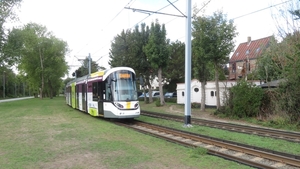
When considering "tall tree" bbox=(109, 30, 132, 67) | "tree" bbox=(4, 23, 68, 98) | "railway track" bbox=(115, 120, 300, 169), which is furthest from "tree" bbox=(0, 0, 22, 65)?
"railway track" bbox=(115, 120, 300, 169)

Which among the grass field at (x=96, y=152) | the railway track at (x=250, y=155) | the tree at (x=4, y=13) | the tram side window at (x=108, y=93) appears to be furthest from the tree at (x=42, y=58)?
the railway track at (x=250, y=155)

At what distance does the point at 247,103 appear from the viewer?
18.2 m

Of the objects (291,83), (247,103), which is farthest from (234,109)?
(291,83)

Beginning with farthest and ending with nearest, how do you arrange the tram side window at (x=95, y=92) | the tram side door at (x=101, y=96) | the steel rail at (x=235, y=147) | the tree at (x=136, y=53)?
the tree at (x=136, y=53), the tram side window at (x=95, y=92), the tram side door at (x=101, y=96), the steel rail at (x=235, y=147)

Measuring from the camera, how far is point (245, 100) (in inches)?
715

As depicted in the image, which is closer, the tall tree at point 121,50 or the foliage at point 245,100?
the foliage at point 245,100

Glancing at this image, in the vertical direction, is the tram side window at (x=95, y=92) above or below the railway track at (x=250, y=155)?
above

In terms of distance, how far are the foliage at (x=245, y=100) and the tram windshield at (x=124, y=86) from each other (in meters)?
7.80

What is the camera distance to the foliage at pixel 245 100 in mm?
17797

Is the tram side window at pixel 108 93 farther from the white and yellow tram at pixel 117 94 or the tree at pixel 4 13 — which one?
the tree at pixel 4 13

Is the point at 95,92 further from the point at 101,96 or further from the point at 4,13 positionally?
the point at 4,13

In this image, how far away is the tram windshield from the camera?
49.1ft

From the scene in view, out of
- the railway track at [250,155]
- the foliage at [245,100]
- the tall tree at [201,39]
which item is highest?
the tall tree at [201,39]

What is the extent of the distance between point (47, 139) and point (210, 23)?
53.5 ft
